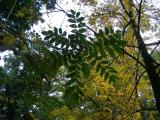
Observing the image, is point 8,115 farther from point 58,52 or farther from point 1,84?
point 58,52

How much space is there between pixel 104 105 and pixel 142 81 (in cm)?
126

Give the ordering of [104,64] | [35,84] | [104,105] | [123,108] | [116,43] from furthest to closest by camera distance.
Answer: [104,105]
[123,108]
[35,84]
[104,64]
[116,43]

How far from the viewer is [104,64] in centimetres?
219

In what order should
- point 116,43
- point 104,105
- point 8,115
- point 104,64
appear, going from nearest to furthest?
point 116,43 < point 104,64 < point 104,105 < point 8,115

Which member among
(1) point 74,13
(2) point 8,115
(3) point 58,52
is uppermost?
(1) point 74,13

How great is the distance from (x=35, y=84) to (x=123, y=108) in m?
5.41

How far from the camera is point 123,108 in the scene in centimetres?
847

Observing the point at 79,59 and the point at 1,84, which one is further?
the point at 1,84

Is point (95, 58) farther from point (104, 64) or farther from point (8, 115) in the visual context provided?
point (8, 115)

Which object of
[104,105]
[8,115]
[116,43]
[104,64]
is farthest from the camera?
[8,115]

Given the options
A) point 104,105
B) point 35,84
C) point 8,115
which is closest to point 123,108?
point 104,105

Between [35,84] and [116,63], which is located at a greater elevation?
[116,63]

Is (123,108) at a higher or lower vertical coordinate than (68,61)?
lower

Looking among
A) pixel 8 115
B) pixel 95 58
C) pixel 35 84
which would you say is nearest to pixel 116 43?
pixel 95 58
